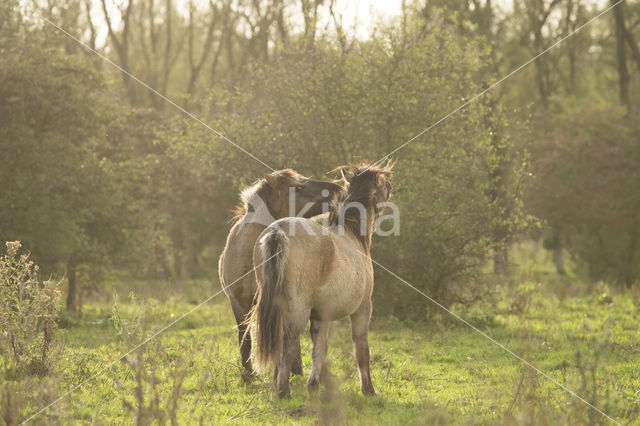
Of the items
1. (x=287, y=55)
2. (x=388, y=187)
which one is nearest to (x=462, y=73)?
(x=287, y=55)

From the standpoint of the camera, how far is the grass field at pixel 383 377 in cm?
473

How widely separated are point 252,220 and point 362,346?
2.09 metres

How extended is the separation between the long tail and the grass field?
20.2 inches

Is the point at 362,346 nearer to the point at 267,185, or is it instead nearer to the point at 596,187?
the point at 267,185

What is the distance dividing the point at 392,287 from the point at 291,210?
209 inches

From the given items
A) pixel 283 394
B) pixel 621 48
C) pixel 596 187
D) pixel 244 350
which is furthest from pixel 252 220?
pixel 621 48

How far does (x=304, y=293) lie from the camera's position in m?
5.71

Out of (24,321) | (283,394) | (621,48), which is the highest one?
(621,48)

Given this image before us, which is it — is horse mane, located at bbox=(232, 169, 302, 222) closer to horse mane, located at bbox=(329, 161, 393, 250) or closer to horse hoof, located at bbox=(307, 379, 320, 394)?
horse mane, located at bbox=(329, 161, 393, 250)

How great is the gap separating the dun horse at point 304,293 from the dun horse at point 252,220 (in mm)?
1036

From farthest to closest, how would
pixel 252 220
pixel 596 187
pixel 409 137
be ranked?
1. pixel 596 187
2. pixel 409 137
3. pixel 252 220

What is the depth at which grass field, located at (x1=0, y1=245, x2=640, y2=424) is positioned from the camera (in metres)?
4.73

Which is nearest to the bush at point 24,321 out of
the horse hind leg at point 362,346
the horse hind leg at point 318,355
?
the horse hind leg at point 318,355

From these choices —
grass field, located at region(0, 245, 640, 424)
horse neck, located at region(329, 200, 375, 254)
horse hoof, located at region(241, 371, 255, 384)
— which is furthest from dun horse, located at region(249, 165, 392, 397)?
horse hoof, located at region(241, 371, 255, 384)
